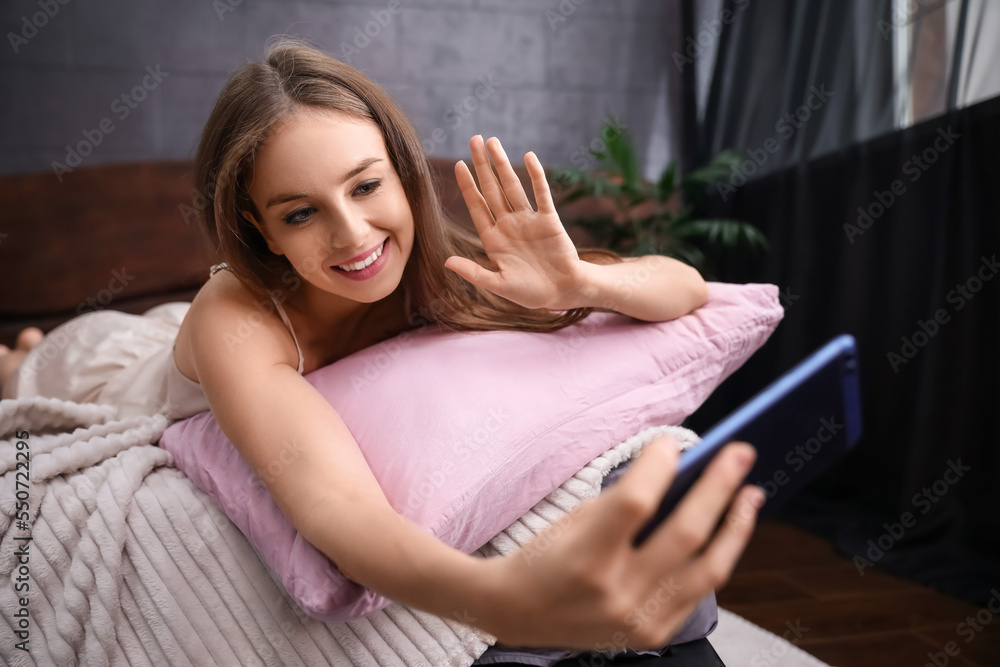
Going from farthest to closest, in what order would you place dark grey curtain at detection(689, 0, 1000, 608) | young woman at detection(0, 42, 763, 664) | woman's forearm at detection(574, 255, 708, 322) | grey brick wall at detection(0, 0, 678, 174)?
1. grey brick wall at detection(0, 0, 678, 174)
2. dark grey curtain at detection(689, 0, 1000, 608)
3. woman's forearm at detection(574, 255, 708, 322)
4. young woman at detection(0, 42, 763, 664)

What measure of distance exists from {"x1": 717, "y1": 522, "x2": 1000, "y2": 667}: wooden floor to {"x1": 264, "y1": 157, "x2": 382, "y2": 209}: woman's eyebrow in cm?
125

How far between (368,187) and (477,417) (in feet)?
1.20

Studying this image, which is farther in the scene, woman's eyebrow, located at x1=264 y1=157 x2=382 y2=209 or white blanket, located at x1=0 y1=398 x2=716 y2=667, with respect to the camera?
woman's eyebrow, located at x1=264 y1=157 x2=382 y2=209

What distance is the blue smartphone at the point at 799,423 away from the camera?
580 mm

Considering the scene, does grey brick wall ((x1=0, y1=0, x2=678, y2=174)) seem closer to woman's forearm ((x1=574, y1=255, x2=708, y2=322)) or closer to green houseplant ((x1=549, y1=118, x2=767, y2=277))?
green houseplant ((x1=549, y1=118, x2=767, y2=277))

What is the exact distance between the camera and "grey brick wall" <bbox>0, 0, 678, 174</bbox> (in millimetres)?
2688

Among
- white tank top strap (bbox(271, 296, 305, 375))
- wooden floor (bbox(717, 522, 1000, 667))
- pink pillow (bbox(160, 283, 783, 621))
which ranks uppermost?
A: white tank top strap (bbox(271, 296, 305, 375))

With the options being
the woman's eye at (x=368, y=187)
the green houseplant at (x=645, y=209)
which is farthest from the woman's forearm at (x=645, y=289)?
the green houseplant at (x=645, y=209)

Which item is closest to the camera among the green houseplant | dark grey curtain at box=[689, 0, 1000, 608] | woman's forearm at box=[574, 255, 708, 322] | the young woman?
the young woman

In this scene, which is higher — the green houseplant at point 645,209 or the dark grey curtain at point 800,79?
the dark grey curtain at point 800,79

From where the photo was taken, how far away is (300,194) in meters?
0.95

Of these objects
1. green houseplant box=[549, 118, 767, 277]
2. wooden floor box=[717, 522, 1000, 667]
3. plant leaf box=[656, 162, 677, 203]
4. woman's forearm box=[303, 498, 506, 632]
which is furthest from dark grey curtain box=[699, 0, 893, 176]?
woman's forearm box=[303, 498, 506, 632]

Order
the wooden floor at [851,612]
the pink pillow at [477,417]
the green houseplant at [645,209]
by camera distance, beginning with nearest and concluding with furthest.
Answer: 1. the pink pillow at [477,417]
2. the wooden floor at [851,612]
3. the green houseplant at [645,209]

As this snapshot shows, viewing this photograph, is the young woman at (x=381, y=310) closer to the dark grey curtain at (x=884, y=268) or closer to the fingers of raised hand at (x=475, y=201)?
the fingers of raised hand at (x=475, y=201)
